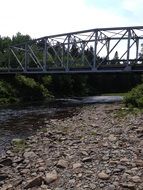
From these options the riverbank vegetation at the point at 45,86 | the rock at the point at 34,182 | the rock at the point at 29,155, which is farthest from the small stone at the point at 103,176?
the riverbank vegetation at the point at 45,86

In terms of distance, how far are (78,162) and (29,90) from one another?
7480 centimetres

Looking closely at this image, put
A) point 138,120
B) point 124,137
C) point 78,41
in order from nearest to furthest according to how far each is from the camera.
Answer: point 124,137, point 138,120, point 78,41

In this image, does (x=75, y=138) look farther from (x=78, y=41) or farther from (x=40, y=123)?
(x=78, y=41)

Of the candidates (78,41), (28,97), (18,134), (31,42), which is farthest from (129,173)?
(31,42)

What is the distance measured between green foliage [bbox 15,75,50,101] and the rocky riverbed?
6324 centimetres

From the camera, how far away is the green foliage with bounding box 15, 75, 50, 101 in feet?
302

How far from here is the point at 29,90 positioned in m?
94.7

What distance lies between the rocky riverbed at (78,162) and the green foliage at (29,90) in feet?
207

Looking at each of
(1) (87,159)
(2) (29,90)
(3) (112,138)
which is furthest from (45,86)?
(1) (87,159)

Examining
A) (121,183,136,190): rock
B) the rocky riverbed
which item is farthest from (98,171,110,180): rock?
(121,183,136,190): rock

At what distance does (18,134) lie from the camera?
3328 cm

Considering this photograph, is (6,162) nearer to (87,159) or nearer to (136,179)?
(87,159)

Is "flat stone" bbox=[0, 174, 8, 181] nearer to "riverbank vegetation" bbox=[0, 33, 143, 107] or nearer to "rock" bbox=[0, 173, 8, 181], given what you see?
"rock" bbox=[0, 173, 8, 181]

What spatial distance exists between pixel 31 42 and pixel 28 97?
2930 centimetres
